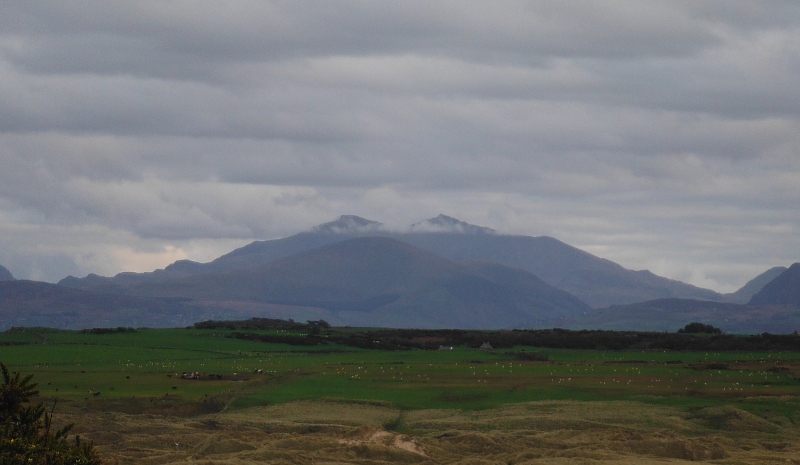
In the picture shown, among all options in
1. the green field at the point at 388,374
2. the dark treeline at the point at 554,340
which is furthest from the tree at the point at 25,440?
the dark treeline at the point at 554,340

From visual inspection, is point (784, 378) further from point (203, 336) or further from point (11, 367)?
point (203, 336)

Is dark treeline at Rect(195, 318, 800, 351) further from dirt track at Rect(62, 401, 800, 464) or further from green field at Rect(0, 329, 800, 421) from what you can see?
dirt track at Rect(62, 401, 800, 464)

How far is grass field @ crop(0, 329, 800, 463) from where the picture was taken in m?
60.6

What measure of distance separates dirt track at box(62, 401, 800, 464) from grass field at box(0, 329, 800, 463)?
0.16m

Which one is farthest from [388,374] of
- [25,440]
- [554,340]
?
[25,440]

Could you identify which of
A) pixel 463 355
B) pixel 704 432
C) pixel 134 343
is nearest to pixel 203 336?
pixel 134 343

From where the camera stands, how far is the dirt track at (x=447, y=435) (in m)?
55.5

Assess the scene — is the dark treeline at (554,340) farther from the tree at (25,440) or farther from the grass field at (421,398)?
the tree at (25,440)

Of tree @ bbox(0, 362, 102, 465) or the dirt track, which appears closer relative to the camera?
tree @ bbox(0, 362, 102, 465)

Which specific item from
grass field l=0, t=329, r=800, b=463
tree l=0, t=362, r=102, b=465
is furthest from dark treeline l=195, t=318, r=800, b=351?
tree l=0, t=362, r=102, b=465

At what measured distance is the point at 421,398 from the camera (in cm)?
7931

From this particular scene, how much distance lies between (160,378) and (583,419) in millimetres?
39329

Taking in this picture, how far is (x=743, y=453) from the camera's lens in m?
58.0

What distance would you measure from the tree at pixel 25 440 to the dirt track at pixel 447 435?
32.5 feet
